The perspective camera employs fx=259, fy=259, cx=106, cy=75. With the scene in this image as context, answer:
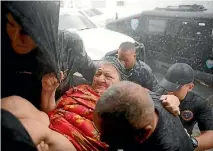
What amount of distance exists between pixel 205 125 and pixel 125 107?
4.88 feet

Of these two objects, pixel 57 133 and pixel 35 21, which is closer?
pixel 35 21

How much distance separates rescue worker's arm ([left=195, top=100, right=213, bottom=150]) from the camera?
2.17 meters

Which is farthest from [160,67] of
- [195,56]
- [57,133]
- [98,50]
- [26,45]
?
[26,45]

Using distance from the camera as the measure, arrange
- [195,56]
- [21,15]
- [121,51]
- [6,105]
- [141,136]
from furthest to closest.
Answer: [195,56] < [121,51] < [141,136] < [6,105] < [21,15]

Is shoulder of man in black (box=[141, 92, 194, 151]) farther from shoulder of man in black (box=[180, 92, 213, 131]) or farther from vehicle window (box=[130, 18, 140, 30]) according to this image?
vehicle window (box=[130, 18, 140, 30])

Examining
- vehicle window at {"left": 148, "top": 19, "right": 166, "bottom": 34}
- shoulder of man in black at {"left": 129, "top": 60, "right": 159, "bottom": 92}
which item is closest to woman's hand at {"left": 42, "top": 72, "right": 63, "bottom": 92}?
shoulder of man in black at {"left": 129, "top": 60, "right": 159, "bottom": 92}

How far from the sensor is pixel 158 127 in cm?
130

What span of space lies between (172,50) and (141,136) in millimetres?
5460

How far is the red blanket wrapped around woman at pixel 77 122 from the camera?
1559 millimetres

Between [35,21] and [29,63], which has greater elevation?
[35,21]

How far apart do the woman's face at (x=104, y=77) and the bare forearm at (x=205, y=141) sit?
854 mm

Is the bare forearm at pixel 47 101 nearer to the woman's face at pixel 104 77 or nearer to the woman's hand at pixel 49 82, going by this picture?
the woman's hand at pixel 49 82

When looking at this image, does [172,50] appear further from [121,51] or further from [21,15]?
[21,15]

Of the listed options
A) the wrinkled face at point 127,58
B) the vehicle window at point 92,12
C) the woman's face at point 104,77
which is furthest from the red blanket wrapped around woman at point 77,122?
the vehicle window at point 92,12
